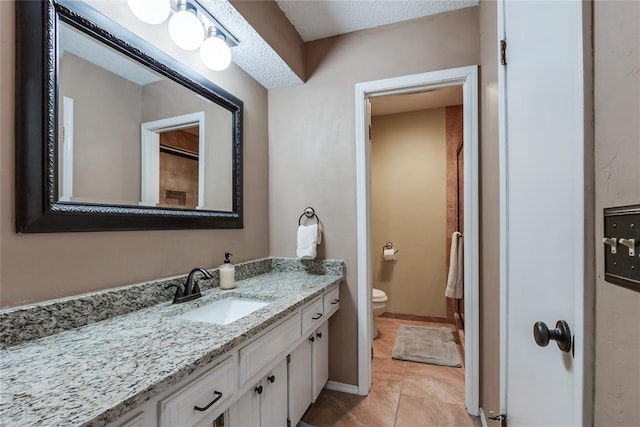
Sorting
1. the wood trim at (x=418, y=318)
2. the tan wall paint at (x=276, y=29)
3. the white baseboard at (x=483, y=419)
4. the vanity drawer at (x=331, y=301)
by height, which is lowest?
the wood trim at (x=418, y=318)

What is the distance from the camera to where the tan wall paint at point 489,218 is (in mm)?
1272

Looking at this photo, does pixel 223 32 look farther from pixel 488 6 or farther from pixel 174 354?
pixel 174 354

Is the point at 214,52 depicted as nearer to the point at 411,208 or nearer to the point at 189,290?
the point at 189,290

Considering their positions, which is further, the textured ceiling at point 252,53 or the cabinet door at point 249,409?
the textured ceiling at point 252,53

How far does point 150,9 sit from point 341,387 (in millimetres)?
2373

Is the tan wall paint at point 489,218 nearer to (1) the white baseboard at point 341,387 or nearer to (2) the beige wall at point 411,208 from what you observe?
(1) the white baseboard at point 341,387

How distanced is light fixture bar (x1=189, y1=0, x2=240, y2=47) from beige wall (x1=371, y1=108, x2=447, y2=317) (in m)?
2.32

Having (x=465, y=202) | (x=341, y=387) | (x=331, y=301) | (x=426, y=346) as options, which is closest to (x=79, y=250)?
(x=331, y=301)

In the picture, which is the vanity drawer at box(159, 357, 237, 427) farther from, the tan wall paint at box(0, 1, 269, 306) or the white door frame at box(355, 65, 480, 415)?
the white door frame at box(355, 65, 480, 415)

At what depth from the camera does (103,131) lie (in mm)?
1099

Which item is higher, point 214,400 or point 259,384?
point 214,400

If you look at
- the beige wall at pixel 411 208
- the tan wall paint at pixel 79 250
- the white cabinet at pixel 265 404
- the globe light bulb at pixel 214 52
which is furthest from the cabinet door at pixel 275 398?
the beige wall at pixel 411 208

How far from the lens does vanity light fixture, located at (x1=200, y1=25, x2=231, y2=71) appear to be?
1.48 m

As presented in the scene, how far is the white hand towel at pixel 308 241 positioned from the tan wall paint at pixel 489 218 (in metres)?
1.04
